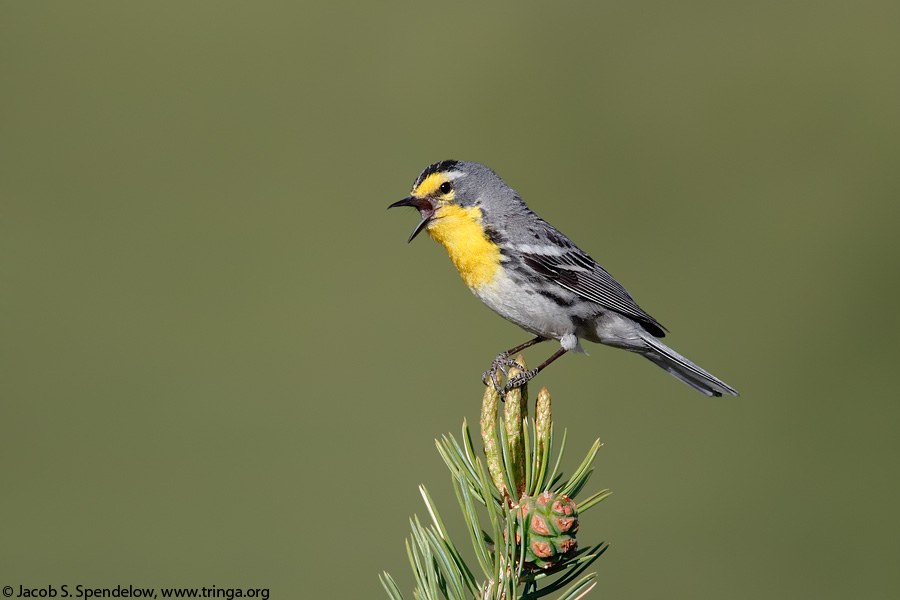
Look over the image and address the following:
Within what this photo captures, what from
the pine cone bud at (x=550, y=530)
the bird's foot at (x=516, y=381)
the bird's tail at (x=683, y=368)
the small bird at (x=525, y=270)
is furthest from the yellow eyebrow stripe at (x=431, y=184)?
the pine cone bud at (x=550, y=530)

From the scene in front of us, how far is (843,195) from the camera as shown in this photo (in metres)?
6.12

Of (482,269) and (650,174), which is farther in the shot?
(650,174)

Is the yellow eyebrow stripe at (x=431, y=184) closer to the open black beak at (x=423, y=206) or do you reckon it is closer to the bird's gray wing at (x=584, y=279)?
the open black beak at (x=423, y=206)

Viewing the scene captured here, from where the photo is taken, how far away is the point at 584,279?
10.6ft

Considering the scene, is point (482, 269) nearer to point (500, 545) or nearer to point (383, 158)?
point (500, 545)

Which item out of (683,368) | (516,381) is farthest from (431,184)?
(516,381)

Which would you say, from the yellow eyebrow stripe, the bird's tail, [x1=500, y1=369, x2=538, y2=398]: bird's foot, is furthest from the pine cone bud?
the yellow eyebrow stripe

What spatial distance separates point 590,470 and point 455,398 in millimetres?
3439

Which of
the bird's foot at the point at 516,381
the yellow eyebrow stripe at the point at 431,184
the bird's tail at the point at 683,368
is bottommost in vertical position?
the bird's foot at the point at 516,381

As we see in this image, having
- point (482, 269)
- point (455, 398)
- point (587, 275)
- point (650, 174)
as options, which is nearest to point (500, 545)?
point (482, 269)

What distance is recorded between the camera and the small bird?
3107 mm

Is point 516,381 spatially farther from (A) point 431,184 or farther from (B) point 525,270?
(A) point 431,184

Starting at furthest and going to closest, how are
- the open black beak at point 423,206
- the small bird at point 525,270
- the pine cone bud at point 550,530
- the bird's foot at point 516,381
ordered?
the open black beak at point 423,206
the small bird at point 525,270
the bird's foot at point 516,381
the pine cone bud at point 550,530

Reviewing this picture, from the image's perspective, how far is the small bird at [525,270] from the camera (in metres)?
3.11
